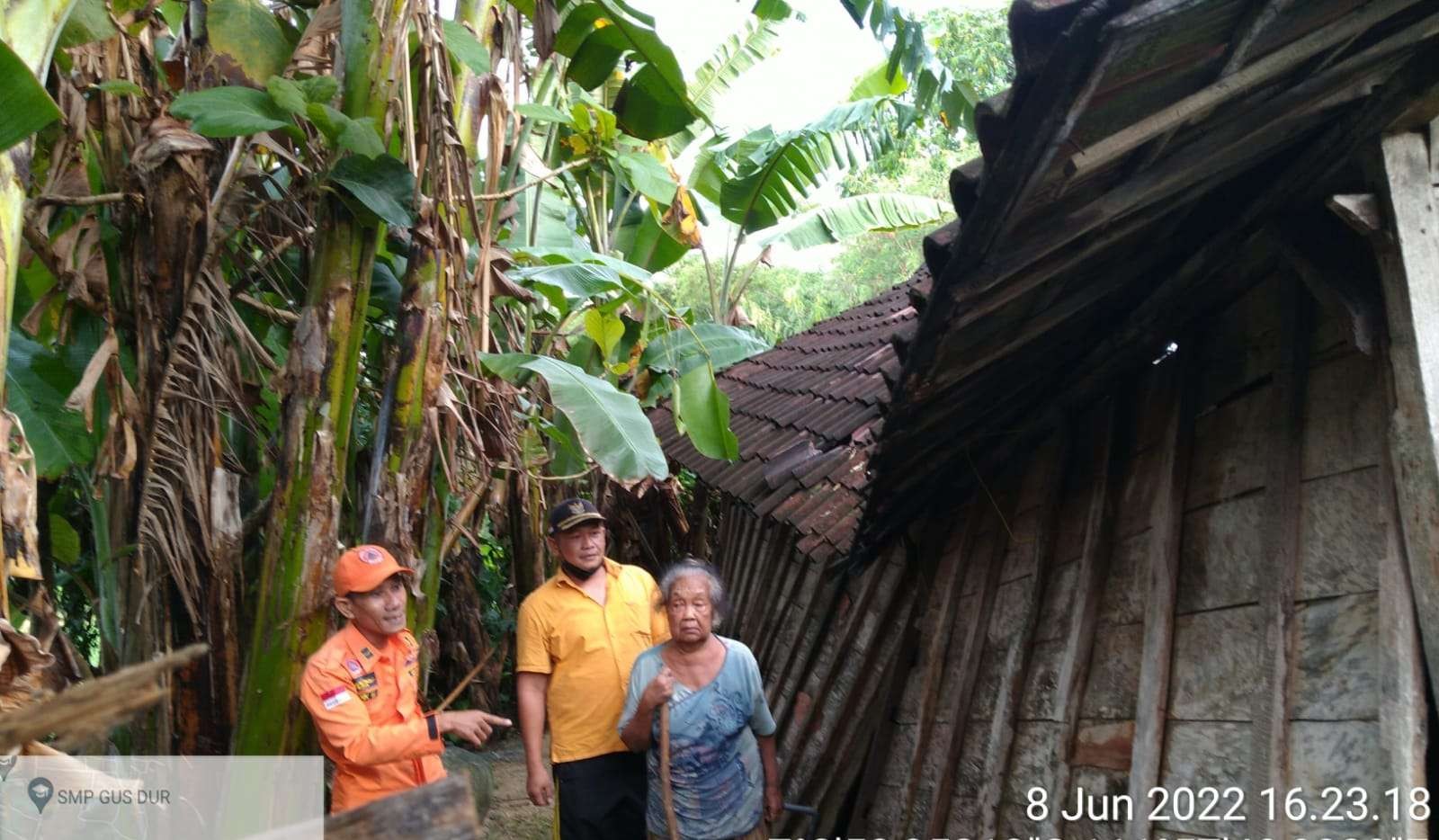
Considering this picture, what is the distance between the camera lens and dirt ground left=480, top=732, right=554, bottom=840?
681 cm

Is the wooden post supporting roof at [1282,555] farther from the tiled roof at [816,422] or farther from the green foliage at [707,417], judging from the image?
the green foliage at [707,417]

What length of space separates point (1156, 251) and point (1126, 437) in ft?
2.13

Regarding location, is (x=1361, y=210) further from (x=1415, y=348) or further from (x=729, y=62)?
(x=729, y=62)

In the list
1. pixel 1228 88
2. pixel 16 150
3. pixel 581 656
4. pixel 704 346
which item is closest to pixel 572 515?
pixel 581 656

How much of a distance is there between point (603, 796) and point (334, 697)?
111 cm

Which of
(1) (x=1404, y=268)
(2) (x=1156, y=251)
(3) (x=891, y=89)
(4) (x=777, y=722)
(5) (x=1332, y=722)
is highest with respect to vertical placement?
(3) (x=891, y=89)

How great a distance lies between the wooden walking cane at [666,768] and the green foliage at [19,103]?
232 centimetres

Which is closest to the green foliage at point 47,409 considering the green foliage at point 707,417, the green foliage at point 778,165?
the green foliage at point 707,417

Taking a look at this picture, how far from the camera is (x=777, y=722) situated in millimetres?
5688

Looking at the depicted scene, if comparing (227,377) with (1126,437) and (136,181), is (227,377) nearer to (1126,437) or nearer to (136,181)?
(136,181)

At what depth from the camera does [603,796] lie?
400cm

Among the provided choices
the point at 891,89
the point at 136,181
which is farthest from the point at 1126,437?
the point at 891,89

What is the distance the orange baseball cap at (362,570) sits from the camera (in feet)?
11.1

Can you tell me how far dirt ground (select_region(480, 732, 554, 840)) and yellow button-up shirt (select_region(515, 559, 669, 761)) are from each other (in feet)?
7.38
